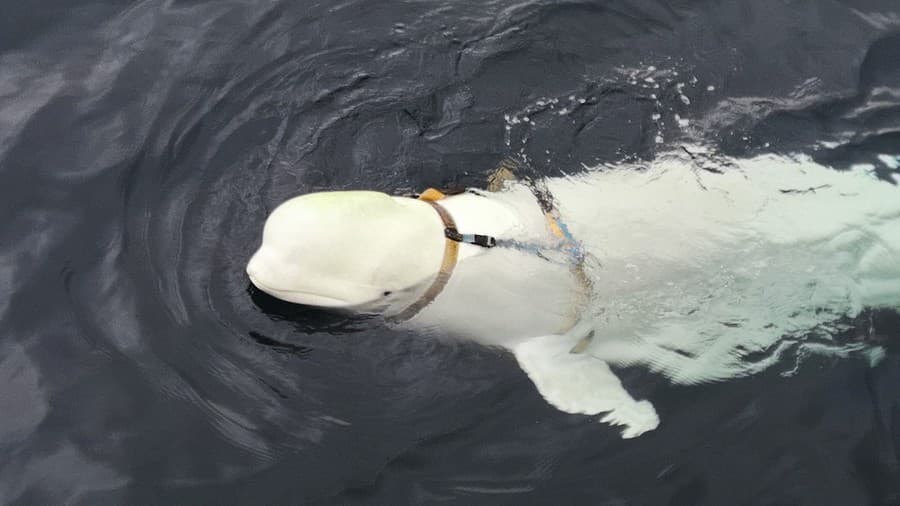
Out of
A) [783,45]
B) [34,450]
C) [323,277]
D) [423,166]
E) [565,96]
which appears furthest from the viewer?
[783,45]

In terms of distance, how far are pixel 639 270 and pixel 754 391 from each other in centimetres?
142

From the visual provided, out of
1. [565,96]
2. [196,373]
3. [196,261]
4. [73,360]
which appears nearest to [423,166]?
[565,96]

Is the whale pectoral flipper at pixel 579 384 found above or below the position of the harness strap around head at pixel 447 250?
below

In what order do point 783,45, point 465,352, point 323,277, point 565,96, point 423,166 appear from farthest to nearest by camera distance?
point 783,45 → point 565,96 → point 423,166 → point 465,352 → point 323,277

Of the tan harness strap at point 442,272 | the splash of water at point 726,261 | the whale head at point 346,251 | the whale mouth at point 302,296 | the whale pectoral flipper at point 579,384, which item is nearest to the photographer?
the whale head at point 346,251

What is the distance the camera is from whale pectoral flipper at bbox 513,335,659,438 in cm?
697

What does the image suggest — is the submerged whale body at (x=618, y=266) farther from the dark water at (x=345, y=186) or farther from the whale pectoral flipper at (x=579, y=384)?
the dark water at (x=345, y=186)

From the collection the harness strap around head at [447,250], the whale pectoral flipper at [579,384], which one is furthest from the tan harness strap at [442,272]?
the whale pectoral flipper at [579,384]

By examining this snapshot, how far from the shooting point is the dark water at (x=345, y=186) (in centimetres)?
685

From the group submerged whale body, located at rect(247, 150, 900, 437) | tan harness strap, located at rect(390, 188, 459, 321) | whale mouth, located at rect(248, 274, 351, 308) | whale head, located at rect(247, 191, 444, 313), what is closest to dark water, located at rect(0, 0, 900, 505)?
submerged whale body, located at rect(247, 150, 900, 437)

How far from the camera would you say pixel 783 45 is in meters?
10.2

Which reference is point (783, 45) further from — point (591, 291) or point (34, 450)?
point (34, 450)

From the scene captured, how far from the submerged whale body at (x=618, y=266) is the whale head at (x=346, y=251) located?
0.04ft

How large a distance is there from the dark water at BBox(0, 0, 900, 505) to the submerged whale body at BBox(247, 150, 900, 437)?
303 mm
